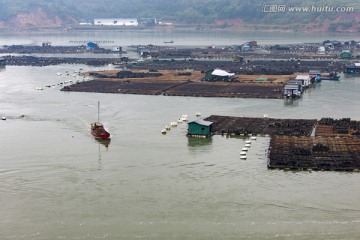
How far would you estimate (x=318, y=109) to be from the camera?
2636 cm

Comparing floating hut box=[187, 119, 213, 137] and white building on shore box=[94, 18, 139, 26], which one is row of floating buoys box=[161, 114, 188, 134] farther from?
white building on shore box=[94, 18, 139, 26]

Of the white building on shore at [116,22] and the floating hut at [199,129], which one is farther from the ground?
the white building on shore at [116,22]

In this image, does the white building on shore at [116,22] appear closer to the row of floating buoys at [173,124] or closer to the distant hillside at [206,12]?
the distant hillside at [206,12]

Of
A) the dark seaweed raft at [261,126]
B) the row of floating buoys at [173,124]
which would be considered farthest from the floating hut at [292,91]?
the row of floating buoys at [173,124]

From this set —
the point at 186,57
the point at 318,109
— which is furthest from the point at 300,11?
the point at 318,109

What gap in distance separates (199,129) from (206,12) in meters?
87.3

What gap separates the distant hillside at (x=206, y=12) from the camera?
89.4 m

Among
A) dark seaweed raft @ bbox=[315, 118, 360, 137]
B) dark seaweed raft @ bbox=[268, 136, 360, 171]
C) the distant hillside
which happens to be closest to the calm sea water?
dark seaweed raft @ bbox=[268, 136, 360, 171]

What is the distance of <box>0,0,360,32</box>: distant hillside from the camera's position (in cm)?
8938

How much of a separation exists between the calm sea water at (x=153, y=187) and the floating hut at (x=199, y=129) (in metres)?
0.33

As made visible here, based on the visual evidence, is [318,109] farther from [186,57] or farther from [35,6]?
[35,6]

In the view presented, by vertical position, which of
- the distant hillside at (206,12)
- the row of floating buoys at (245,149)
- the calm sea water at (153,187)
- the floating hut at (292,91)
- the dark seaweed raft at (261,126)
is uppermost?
the distant hillside at (206,12)

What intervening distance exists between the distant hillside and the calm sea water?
6768 centimetres

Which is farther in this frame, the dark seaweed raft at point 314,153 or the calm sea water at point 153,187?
the dark seaweed raft at point 314,153
